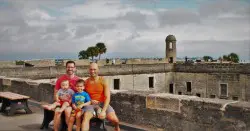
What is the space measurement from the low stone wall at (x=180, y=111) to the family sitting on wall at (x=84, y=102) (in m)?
0.84

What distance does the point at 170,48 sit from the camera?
38.1 meters

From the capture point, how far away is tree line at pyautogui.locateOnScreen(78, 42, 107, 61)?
5438 centimetres

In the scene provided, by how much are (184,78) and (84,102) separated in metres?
30.3

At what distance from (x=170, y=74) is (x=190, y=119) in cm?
3116

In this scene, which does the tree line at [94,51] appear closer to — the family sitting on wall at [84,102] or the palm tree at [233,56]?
the palm tree at [233,56]

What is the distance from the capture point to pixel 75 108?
5.41m

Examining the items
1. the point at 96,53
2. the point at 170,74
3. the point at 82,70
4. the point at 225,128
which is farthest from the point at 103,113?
the point at 96,53

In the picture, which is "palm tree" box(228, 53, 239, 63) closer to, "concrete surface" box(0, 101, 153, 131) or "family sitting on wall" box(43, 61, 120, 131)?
"concrete surface" box(0, 101, 153, 131)

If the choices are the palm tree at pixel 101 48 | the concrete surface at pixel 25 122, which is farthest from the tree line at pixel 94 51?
the concrete surface at pixel 25 122

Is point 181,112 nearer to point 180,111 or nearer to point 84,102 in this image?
point 180,111

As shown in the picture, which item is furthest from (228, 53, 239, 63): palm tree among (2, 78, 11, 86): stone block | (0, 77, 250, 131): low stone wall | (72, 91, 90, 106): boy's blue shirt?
(72, 91, 90, 106): boy's blue shirt

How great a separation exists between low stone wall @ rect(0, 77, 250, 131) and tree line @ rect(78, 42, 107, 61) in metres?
48.1

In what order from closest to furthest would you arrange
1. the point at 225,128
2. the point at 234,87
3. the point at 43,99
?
1. the point at 225,128
2. the point at 43,99
3. the point at 234,87

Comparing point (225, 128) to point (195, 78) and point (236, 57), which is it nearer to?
point (195, 78)
